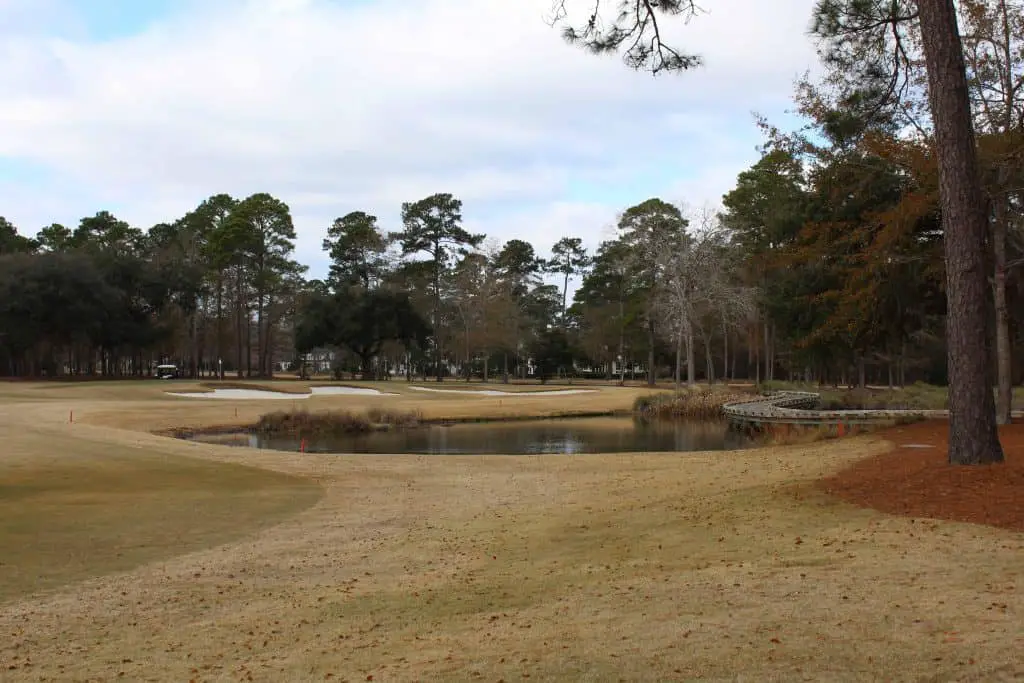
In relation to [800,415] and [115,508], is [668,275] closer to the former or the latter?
[800,415]

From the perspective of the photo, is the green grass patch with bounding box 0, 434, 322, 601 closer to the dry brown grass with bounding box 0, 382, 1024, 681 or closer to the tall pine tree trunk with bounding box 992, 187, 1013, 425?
the dry brown grass with bounding box 0, 382, 1024, 681

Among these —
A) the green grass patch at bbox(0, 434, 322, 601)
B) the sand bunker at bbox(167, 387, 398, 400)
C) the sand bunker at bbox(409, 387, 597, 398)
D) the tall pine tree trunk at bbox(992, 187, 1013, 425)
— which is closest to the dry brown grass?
the green grass patch at bbox(0, 434, 322, 601)

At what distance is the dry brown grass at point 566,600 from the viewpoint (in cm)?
546

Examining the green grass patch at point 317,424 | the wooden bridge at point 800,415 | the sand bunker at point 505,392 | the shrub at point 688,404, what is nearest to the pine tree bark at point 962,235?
the wooden bridge at point 800,415

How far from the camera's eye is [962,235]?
11.1m

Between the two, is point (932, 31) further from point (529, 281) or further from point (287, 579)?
point (529, 281)

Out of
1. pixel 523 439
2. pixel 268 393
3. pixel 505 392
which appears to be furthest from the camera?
pixel 505 392

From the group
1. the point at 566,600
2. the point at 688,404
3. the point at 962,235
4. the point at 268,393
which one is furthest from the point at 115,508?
the point at 268,393

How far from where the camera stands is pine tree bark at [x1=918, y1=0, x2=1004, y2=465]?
11070 mm

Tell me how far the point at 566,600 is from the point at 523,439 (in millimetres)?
23901

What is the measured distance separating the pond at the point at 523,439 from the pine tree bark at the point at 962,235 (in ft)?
50.4

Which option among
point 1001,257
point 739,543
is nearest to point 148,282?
point 1001,257

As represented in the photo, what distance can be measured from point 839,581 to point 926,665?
2161 millimetres

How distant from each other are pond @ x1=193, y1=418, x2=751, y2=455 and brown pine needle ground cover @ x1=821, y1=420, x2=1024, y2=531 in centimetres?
1427
